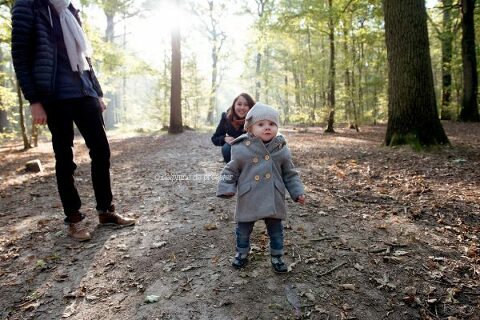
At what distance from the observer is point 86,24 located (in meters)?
12.5

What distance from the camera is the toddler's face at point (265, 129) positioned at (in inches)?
112

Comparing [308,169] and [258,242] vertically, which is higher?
[308,169]

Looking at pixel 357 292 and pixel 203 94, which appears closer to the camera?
pixel 357 292

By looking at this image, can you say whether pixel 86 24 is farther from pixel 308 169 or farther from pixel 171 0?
pixel 308 169

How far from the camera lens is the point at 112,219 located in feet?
13.6

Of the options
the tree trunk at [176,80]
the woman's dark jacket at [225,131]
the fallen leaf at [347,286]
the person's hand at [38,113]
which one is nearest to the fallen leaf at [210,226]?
the woman's dark jacket at [225,131]

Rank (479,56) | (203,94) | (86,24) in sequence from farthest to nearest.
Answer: (203,94) < (479,56) < (86,24)

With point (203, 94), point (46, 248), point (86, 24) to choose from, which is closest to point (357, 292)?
point (46, 248)

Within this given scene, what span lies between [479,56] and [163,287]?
2045 cm

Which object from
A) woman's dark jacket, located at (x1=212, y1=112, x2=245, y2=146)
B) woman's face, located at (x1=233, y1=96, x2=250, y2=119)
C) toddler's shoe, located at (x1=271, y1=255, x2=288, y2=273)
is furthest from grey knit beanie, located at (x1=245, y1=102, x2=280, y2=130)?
woman's dark jacket, located at (x1=212, y1=112, x2=245, y2=146)

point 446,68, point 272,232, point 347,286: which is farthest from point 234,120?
point 446,68

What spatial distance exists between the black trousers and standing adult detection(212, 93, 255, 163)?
5.49 feet

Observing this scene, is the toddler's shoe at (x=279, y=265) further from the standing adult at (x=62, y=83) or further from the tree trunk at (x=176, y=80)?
the tree trunk at (x=176, y=80)

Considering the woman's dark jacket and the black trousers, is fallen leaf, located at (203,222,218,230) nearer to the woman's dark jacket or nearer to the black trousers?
the black trousers
